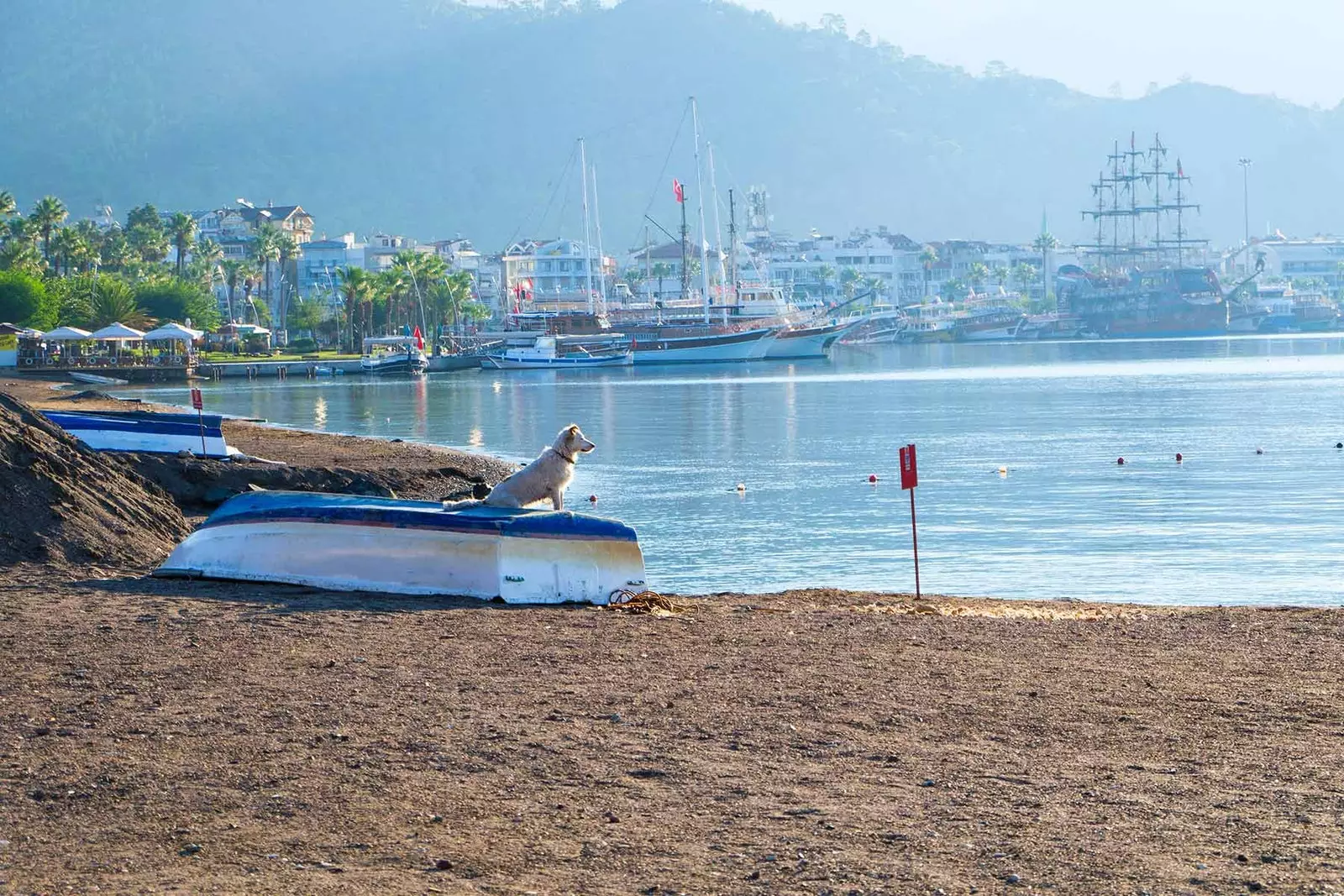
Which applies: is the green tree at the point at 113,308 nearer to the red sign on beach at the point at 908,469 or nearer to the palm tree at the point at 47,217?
the palm tree at the point at 47,217

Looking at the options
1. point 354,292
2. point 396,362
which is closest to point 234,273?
point 354,292

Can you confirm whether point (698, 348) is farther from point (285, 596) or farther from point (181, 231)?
point (285, 596)

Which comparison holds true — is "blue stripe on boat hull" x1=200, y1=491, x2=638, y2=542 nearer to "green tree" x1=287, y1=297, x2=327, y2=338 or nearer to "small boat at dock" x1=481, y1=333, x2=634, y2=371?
"small boat at dock" x1=481, y1=333, x2=634, y2=371

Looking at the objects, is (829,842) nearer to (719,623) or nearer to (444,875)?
(444,875)

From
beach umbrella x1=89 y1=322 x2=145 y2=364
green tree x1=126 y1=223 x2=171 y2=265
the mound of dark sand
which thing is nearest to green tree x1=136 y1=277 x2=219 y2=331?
beach umbrella x1=89 y1=322 x2=145 y2=364

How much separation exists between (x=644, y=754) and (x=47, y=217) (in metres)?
116

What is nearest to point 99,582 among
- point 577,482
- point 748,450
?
point 577,482

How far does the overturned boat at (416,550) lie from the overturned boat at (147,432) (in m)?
13.3

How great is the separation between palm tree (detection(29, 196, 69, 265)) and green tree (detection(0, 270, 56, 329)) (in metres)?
17.8

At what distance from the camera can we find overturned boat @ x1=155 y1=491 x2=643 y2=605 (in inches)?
561

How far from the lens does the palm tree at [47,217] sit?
4461 inches

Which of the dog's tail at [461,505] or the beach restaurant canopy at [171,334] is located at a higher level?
the beach restaurant canopy at [171,334]

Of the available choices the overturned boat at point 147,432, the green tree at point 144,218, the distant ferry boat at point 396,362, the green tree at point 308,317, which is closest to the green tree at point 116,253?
the green tree at point 144,218

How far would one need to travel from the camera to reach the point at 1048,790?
7707 millimetres
